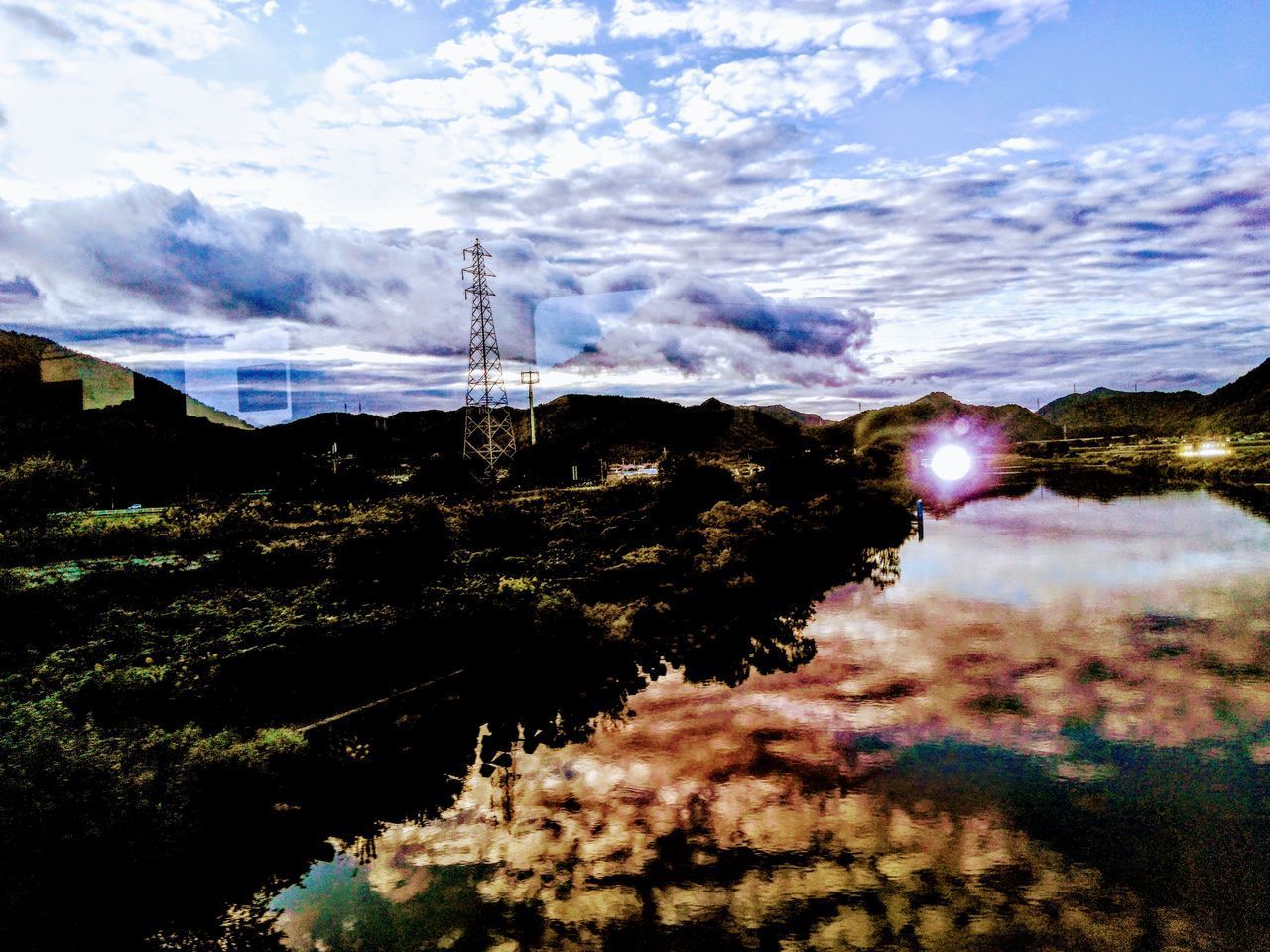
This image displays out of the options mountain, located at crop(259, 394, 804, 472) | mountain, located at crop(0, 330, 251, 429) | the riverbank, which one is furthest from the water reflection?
mountain, located at crop(0, 330, 251, 429)

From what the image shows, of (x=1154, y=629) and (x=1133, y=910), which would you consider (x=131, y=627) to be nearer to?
(x=1133, y=910)

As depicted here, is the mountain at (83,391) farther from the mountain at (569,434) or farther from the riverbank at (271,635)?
the riverbank at (271,635)

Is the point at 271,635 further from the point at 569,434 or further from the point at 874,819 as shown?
the point at 569,434

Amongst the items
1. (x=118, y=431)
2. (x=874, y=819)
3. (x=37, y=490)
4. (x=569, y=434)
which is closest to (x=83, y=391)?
(x=118, y=431)

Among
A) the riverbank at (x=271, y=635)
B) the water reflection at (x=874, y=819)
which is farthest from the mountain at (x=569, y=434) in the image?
the water reflection at (x=874, y=819)

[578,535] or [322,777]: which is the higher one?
[578,535]

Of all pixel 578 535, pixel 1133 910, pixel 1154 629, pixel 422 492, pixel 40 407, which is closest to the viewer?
pixel 1133 910

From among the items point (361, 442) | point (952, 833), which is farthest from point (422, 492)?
point (361, 442)

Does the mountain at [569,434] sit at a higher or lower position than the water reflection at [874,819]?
higher
